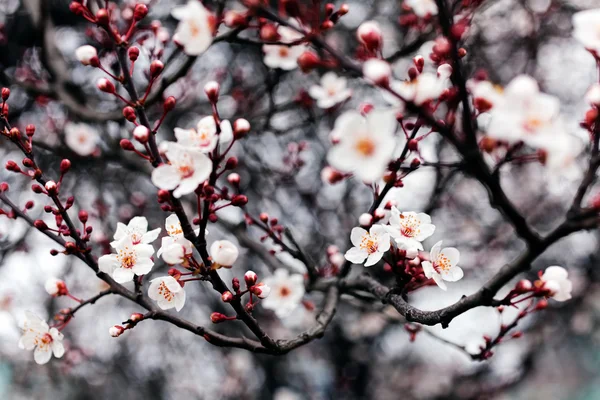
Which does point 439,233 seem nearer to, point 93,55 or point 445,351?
point 445,351

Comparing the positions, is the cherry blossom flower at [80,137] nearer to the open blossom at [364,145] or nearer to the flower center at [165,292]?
the flower center at [165,292]

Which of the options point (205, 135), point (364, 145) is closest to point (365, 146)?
point (364, 145)

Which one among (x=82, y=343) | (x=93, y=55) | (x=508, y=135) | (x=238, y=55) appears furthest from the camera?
(x=82, y=343)

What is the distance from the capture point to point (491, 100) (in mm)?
1047

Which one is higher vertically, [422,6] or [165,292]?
[422,6]

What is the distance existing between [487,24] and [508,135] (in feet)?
13.7

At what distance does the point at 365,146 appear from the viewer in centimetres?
106

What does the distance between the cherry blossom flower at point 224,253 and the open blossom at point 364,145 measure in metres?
0.47

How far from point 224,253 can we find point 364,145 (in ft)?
1.77

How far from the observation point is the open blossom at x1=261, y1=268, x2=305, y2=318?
2.49 meters

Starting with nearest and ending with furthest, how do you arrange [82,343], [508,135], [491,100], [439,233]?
[508,135] → [491,100] → [439,233] → [82,343]

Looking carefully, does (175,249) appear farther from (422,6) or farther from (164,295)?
(422,6)

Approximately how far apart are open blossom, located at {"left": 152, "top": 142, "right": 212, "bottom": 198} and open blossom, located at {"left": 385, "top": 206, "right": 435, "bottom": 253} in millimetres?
653

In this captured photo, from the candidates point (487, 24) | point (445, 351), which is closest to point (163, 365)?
point (445, 351)
